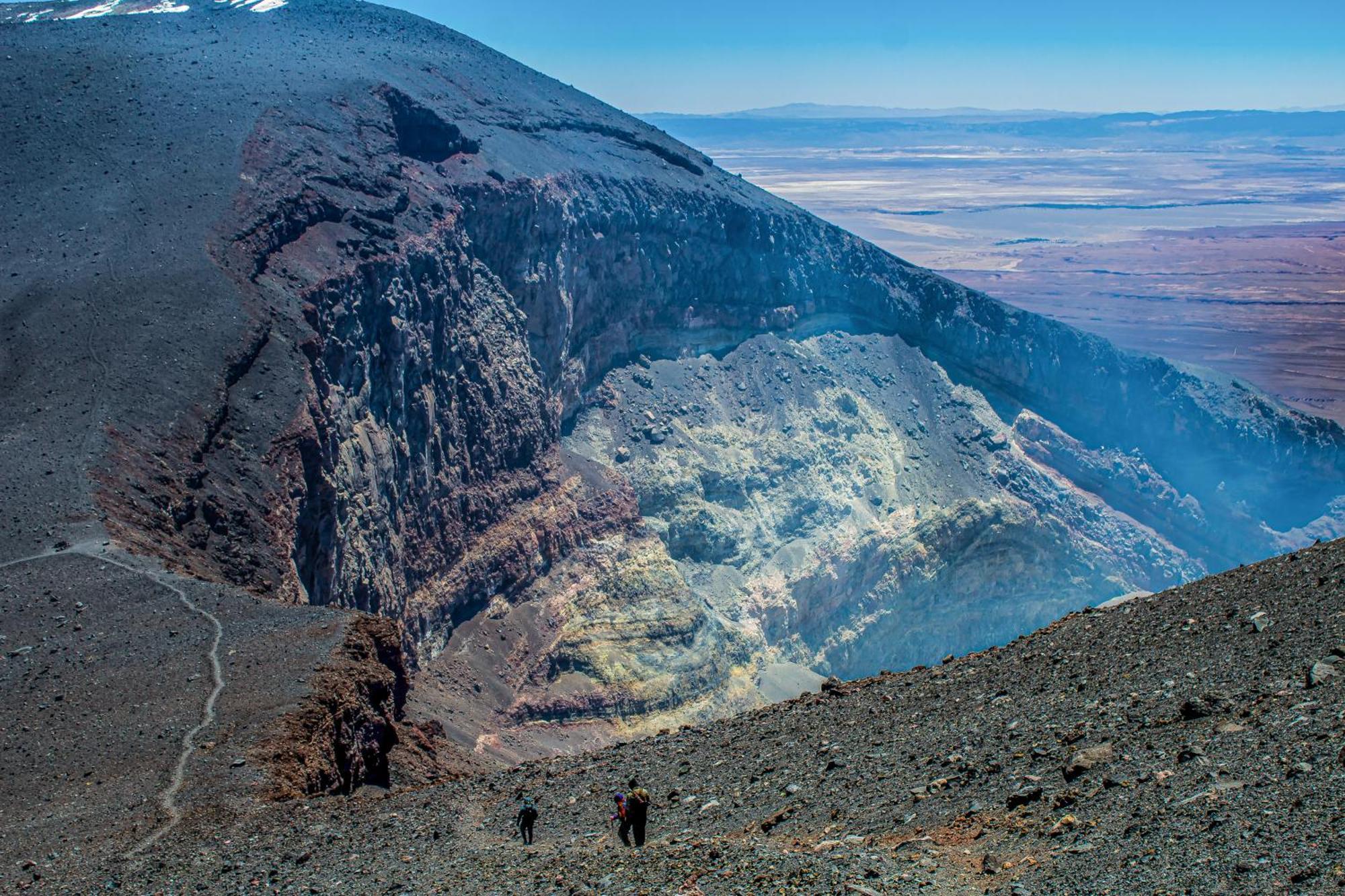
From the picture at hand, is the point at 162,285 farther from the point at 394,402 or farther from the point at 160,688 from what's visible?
the point at 160,688

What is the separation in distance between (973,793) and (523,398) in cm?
3686

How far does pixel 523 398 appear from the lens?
1998 inches

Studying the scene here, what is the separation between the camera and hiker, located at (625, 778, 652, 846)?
16531 mm

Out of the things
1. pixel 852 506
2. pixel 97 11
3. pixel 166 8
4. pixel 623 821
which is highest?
pixel 166 8

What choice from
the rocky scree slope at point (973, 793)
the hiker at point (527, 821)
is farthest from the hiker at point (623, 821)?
the hiker at point (527, 821)

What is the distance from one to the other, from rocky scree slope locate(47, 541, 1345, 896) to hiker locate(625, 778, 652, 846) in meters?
0.32

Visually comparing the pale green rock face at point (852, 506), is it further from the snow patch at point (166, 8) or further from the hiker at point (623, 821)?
the hiker at point (623, 821)

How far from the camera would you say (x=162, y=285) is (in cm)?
3422

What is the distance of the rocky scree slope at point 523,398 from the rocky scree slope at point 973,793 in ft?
34.3

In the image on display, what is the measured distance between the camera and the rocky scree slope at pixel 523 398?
105 feet

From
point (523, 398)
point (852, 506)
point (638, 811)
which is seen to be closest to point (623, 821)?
point (638, 811)

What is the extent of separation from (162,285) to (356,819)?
67.3ft

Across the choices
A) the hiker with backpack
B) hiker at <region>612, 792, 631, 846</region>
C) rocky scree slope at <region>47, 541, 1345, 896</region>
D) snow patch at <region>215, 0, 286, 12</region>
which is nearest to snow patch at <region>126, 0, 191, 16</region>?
snow patch at <region>215, 0, 286, 12</region>

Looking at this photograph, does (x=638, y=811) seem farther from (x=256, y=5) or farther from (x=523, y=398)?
(x=256, y=5)
